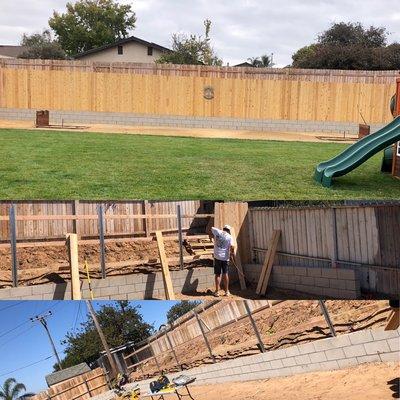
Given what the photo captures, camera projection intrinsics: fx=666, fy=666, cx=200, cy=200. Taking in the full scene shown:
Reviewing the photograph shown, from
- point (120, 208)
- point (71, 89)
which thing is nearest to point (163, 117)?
point (71, 89)

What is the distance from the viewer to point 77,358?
7.57ft

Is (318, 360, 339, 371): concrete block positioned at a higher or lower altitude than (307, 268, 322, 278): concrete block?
lower

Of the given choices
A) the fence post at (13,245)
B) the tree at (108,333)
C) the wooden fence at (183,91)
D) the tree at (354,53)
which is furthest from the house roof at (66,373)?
the tree at (354,53)

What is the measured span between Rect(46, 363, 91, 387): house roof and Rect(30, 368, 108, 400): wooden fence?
0.05 ft

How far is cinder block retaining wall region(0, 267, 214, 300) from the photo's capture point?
2490 mm

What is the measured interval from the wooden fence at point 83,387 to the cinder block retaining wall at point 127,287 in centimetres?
32

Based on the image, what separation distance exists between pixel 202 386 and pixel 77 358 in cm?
45

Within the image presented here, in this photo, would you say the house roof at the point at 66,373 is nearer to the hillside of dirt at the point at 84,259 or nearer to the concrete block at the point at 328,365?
the hillside of dirt at the point at 84,259

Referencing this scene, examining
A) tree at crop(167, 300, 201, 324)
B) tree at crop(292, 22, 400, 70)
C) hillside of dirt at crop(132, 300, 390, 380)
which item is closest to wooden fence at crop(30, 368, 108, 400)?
hillside of dirt at crop(132, 300, 390, 380)

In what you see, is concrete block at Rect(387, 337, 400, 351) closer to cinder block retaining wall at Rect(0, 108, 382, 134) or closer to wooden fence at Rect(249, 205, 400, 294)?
wooden fence at Rect(249, 205, 400, 294)

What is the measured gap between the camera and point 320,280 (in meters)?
2.43

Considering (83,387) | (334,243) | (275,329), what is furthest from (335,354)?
(83,387)

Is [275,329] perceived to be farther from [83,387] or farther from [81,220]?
[81,220]

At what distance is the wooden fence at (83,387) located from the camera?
2279 mm
